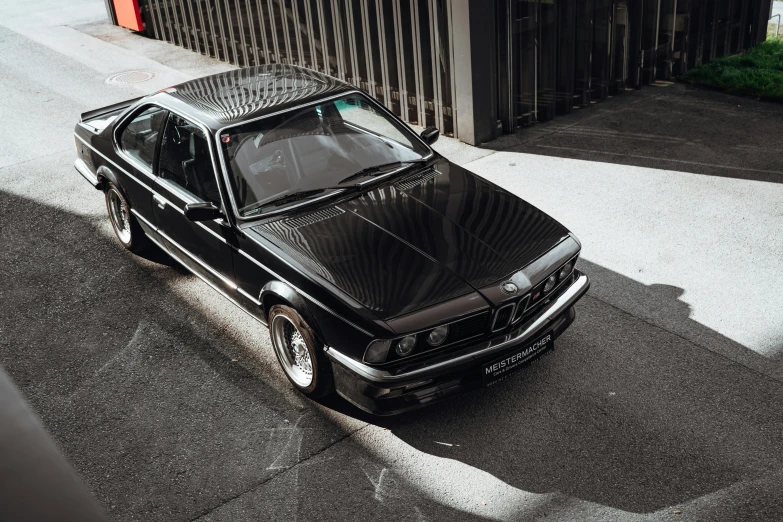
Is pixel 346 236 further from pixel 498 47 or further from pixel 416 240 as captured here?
pixel 498 47

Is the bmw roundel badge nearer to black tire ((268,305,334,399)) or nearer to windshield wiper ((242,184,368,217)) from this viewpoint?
black tire ((268,305,334,399))

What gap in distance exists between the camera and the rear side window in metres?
6.18

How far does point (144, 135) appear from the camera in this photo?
6371mm

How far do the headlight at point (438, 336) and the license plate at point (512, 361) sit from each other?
1.03ft

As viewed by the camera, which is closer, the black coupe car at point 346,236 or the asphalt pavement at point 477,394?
the asphalt pavement at point 477,394

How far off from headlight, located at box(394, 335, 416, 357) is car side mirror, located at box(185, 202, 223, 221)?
1.66 m

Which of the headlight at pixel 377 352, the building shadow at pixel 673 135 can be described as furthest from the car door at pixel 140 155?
the building shadow at pixel 673 135

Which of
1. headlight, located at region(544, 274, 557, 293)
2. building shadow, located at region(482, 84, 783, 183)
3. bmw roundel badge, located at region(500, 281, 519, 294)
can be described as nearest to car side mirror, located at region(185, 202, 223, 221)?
bmw roundel badge, located at region(500, 281, 519, 294)

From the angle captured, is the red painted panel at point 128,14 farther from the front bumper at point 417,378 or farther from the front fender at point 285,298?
the front bumper at point 417,378

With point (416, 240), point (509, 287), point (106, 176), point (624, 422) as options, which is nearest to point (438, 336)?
point (509, 287)

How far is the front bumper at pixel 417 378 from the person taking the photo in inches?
178

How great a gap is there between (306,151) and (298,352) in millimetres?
1419

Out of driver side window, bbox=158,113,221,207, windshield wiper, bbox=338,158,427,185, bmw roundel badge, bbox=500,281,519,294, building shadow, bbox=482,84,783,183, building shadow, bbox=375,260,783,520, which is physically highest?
driver side window, bbox=158,113,221,207

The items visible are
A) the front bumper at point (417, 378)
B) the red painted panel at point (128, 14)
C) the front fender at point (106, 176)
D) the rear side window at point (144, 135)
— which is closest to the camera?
the front bumper at point (417, 378)
